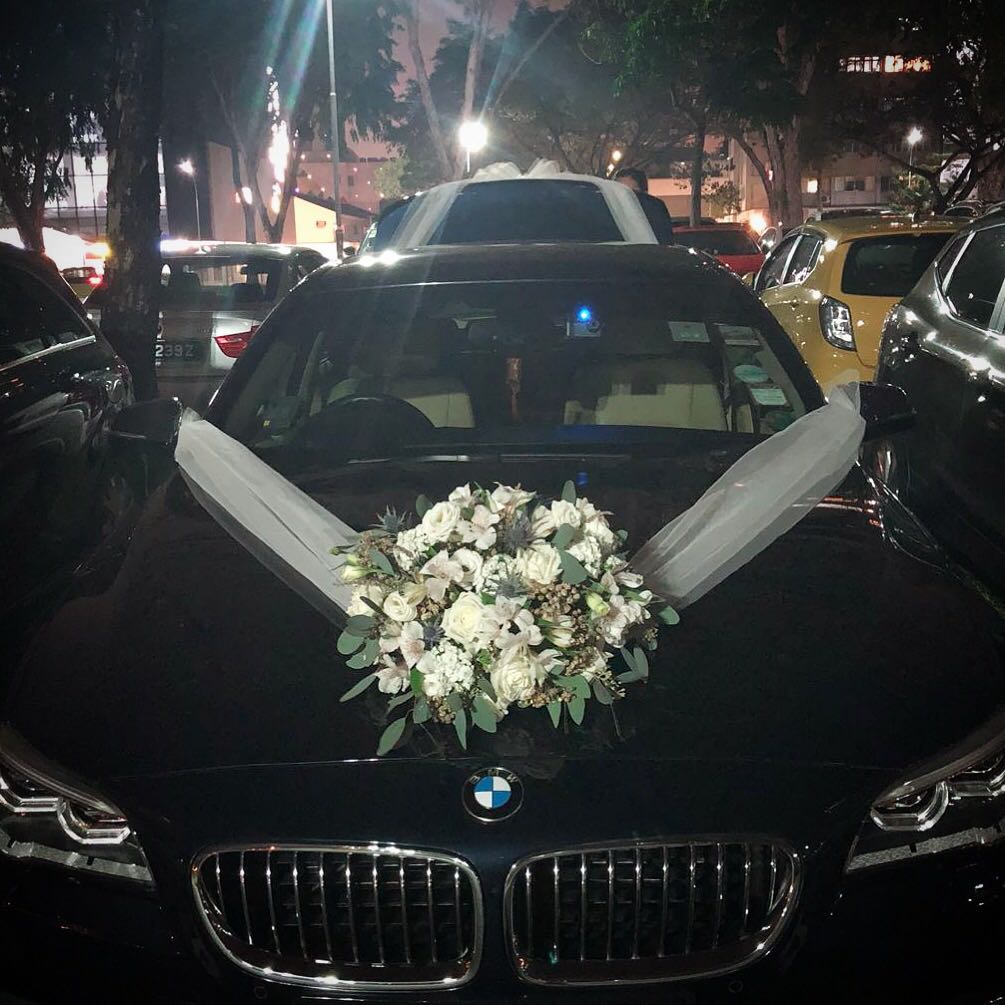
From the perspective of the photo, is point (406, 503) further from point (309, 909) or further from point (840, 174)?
point (840, 174)

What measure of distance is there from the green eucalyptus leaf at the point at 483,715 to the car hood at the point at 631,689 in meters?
0.02

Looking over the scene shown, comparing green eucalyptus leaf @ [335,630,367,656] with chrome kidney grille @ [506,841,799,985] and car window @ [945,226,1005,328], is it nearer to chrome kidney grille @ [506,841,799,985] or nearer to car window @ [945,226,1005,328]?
chrome kidney grille @ [506,841,799,985]

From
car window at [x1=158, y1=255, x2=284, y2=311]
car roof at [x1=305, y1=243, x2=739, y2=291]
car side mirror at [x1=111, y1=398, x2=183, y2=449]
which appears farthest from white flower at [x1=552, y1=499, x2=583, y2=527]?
car window at [x1=158, y1=255, x2=284, y2=311]

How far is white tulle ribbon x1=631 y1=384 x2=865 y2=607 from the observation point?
9.62 feet

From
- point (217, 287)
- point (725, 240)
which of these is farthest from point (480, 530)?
point (725, 240)

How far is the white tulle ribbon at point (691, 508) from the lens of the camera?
117 inches

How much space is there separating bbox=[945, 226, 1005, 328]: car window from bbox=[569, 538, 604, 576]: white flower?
3.76 meters

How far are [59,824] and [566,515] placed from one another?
105 centimetres

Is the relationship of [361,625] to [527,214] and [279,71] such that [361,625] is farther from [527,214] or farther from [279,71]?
[279,71]

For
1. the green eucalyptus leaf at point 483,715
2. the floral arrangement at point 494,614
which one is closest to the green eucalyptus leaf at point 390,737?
the floral arrangement at point 494,614

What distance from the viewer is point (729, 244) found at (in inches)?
911

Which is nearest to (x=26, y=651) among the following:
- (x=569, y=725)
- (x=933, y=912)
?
(x=569, y=725)

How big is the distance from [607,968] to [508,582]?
662mm

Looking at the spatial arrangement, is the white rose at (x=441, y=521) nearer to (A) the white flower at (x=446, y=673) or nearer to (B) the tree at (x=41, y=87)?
(A) the white flower at (x=446, y=673)
